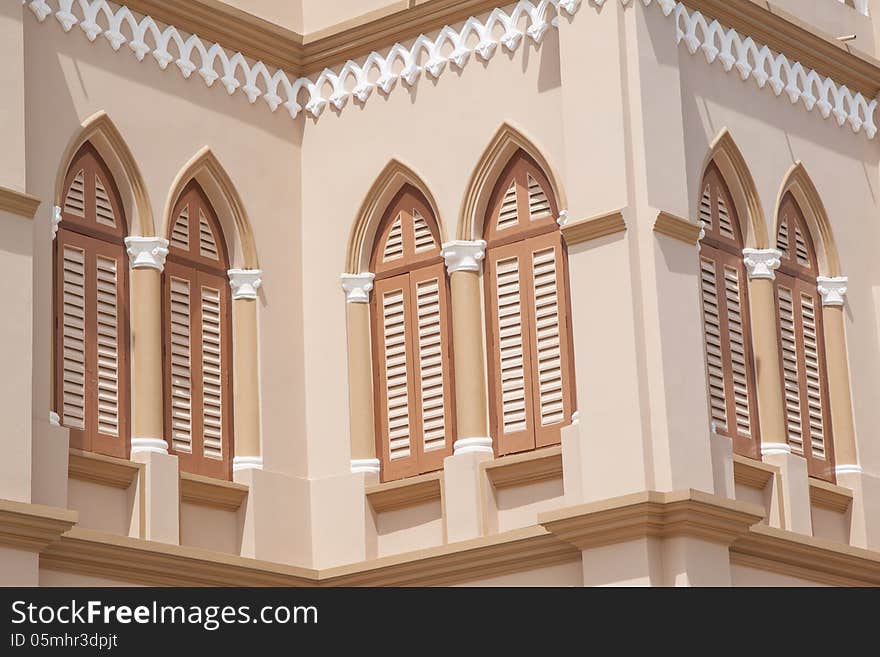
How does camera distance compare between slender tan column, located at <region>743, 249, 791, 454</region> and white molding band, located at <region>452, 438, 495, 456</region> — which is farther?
slender tan column, located at <region>743, 249, 791, 454</region>

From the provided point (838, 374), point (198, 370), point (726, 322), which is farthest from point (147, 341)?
point (838, 374)

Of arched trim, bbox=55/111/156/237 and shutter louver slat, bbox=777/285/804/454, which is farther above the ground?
arched trim, bbox=55/111/156/237

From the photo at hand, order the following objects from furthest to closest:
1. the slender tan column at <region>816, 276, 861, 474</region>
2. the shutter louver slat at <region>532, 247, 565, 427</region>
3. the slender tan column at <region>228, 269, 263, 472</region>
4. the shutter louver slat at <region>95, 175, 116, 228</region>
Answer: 1. the slender tan column at <region>816, 276, 861, 474</region>
2. the slender tan column at <region>228, 269, 263, 472</region>
3. the shutter louver slat at <region>95, 175, 116, 228</region>
4. the shutter louver slat at <region>532, 247, 565, 427</region>

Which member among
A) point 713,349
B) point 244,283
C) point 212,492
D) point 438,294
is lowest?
point 212,492

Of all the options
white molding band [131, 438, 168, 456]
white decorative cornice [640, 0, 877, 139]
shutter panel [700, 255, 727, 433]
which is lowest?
white molding band [131, 438, 168, 456]

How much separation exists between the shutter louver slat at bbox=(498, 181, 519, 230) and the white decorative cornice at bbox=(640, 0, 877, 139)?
1.65m

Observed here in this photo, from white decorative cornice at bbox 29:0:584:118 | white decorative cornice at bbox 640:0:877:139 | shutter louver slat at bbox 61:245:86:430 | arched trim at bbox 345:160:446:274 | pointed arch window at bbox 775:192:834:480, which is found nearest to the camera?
shutter louver slat at bbox 61:245:86:430

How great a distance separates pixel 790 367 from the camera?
56.3 ft

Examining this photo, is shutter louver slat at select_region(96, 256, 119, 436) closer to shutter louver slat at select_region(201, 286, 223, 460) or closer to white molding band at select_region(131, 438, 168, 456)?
white molding band at select_region(131, 438, 168, 456)

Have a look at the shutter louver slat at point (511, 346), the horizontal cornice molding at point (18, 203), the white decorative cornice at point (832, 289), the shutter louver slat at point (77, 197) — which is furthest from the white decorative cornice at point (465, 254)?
the horizontal cornice molding at point (18, 203)

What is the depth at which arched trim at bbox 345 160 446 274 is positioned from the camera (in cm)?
1716

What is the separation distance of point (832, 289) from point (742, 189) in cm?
125

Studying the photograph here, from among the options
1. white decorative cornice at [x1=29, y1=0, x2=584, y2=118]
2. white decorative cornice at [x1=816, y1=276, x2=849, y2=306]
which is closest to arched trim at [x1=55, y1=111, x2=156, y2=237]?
white decorative cornice at [x1=29, y1=0, x2=584, y2=118]

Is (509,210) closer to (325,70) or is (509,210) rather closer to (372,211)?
(372,211)
